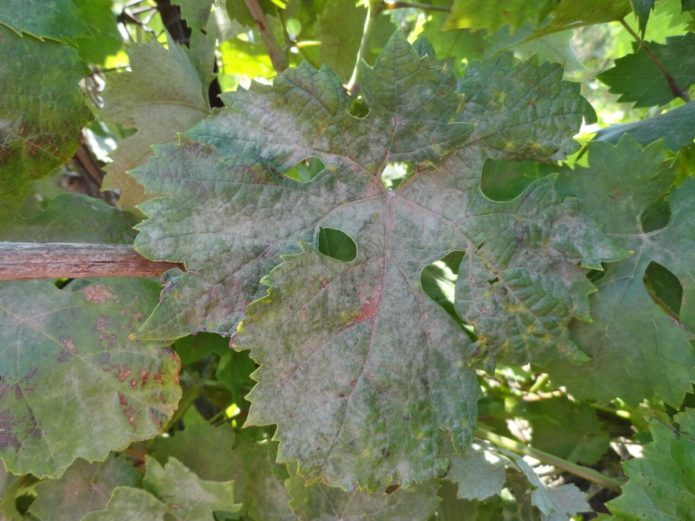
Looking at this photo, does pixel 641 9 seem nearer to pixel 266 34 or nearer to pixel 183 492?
pixel 266 34

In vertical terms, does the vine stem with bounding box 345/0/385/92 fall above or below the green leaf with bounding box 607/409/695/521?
above

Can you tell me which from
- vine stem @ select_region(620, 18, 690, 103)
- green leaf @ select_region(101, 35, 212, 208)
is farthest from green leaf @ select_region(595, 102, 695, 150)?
green leaf @ select_region(101, 35, 212, 208)

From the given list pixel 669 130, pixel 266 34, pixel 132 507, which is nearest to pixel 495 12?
pixel 669 130

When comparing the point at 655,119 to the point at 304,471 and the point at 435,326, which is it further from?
the point at 304,471

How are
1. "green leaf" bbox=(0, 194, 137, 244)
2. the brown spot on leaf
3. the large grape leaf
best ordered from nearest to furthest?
the large grape leaf
the brown spot on leaf
"green leaf" bbox=(0, 194, 137, 244)

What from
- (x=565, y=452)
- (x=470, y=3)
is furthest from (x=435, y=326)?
(x=565, y=452)

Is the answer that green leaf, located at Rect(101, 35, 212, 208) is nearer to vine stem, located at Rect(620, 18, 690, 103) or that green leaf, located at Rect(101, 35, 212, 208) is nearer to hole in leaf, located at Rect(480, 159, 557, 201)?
hole in leaf, located at Rect(480, 159, 557, 201)
